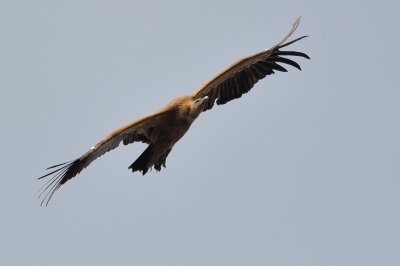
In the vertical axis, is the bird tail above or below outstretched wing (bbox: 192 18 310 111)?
below

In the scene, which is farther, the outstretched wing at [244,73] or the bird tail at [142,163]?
the outstretched wing at [244,73]

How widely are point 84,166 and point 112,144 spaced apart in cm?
62

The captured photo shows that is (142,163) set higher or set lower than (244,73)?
lower

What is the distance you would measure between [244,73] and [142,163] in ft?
9.60

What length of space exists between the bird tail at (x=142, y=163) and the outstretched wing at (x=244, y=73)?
5.52ft

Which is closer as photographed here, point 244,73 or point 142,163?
point 142,163

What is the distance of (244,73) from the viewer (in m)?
18.3

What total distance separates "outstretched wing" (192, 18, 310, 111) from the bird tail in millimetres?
1683

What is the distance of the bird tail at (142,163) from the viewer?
16800 millimetres

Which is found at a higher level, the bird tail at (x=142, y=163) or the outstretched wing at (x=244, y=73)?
the outstretched wing at (x=244, y=73)

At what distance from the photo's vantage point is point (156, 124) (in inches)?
657

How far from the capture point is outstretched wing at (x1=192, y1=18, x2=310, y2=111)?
703 inches

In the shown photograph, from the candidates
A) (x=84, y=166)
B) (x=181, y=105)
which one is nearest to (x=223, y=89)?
(x=181, y=105)

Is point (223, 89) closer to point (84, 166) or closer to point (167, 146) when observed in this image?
point (167, 146)
